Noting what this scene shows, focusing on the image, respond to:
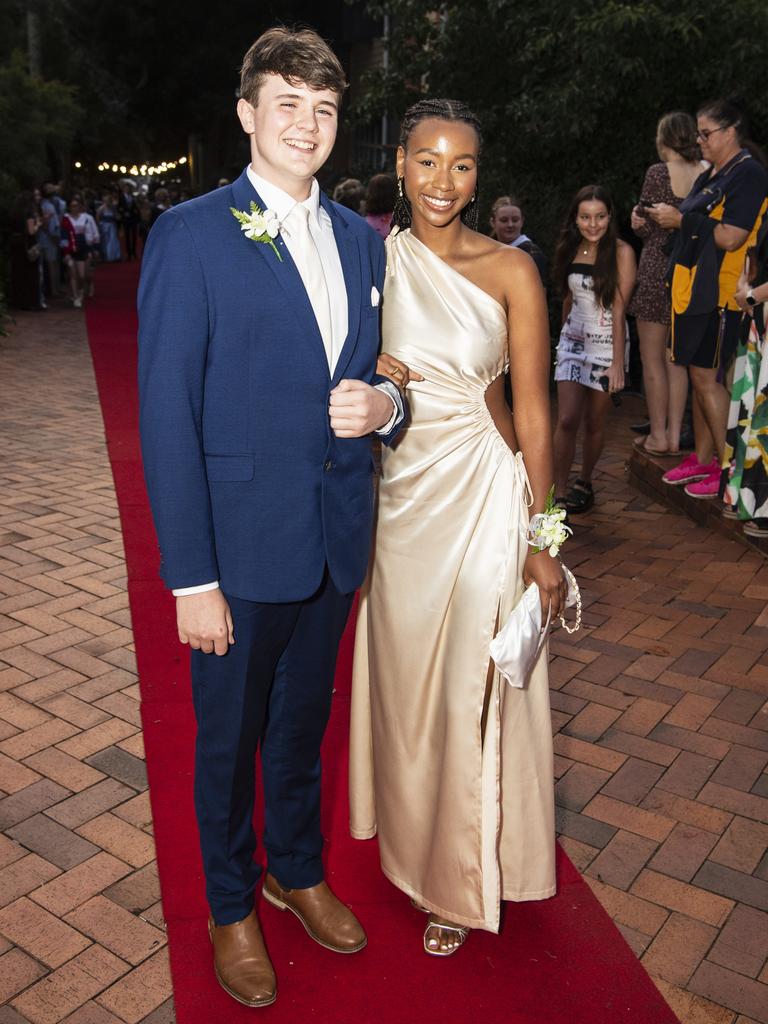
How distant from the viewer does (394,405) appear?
2.32 m

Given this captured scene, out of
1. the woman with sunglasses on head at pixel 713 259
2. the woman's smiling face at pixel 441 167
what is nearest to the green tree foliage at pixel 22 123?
the woman with sunglasses on head at pixel 713 259

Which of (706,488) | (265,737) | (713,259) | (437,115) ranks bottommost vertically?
(706,488)

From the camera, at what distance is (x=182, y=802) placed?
3.29 m

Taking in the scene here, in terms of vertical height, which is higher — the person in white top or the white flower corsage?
the person in white top

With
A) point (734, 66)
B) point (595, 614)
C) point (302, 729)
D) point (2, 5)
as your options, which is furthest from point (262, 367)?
point (2, 5)

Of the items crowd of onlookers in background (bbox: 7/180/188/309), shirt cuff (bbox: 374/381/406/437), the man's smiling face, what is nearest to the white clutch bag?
shirt cuff (bbox: 374/381/406/437)

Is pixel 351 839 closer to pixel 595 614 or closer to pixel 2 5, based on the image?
pixel 595 614

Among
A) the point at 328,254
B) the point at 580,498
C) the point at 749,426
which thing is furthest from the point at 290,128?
the point at 580,498

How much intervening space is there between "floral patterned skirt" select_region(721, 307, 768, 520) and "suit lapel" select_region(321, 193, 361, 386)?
363 centimetres

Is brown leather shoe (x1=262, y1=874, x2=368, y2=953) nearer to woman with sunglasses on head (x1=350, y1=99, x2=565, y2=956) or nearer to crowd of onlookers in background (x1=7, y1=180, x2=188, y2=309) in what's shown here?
woman with sunglasses on head (x1=350, y1=99, x2=565, y2=956)

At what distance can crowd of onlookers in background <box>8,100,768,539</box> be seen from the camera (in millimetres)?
5531

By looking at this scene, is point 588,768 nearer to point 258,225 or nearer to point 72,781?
point 72,781

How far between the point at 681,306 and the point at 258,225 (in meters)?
4.49

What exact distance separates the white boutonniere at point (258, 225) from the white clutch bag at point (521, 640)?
3.40 feet
